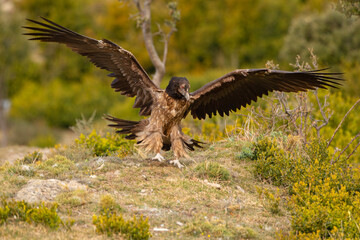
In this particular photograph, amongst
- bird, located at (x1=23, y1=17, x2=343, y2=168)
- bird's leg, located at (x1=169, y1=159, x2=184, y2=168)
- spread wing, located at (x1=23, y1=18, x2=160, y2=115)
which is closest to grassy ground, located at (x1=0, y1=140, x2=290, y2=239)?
bird's leg, located at (x1=169, y1=159, x2=184, y2=168)

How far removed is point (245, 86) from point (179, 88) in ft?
4.08

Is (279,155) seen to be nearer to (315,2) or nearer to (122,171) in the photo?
(122,171)

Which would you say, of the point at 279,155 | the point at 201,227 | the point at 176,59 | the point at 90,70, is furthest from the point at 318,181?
the point at 90,70

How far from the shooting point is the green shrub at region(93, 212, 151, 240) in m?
5.28

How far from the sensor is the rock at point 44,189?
20.4 ft

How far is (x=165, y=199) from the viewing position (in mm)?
6695

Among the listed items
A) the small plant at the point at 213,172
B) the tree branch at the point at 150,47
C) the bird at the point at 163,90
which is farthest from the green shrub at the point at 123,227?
the tree branch at the point at 150,47

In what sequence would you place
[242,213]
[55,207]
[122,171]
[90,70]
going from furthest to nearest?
[90,70] → [122,171] → [242,213] → [55,207]

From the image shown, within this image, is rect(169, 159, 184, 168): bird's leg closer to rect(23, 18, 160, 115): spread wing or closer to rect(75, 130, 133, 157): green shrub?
rect(23, 18, 160, 115): spread wing

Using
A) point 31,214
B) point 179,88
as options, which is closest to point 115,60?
point 179,88

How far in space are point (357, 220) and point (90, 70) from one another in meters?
34.1

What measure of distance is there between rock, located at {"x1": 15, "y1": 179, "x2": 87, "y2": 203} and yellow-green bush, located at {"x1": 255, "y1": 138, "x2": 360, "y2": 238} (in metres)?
2.78

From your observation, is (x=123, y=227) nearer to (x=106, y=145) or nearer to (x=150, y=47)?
(x=106, y=145)

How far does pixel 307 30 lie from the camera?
2705cm
